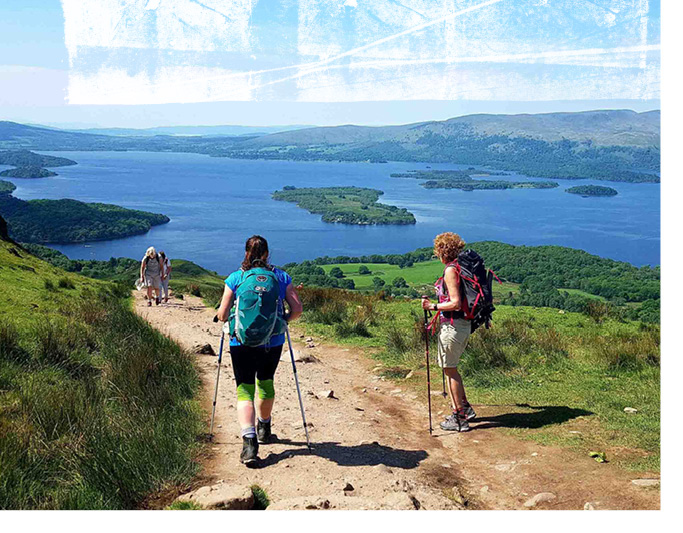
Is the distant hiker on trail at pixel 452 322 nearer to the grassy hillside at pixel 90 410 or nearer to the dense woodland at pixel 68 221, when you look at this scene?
the grassy hillside at pixel 90 410

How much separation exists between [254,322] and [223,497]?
1082 millimetres

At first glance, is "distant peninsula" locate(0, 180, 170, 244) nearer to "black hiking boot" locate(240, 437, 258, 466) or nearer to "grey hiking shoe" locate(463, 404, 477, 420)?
"grey hiking shoe" locate(463, 404, 477, 420)

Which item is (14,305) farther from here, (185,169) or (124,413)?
(185,169)

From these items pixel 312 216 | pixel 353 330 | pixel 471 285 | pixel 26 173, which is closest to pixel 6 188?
pixel 26 173

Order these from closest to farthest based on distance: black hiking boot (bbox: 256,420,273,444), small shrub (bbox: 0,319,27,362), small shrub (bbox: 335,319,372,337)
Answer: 1. black hiking boot (bbox: 256,420,273,444)
2. small shrub (bbox: 0,319,27,362)
3. small shrub (bbox: 335,319,372,337)

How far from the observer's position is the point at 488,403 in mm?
5770

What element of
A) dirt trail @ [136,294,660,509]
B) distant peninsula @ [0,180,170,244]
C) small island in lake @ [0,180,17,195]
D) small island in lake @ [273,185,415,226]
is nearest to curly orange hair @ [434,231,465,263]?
dirt trail @ [136,294,660,509]

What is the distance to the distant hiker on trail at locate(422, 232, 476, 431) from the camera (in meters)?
4.72

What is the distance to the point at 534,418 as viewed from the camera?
5.17 m

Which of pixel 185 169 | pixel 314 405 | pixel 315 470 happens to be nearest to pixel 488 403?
pixel 314 405

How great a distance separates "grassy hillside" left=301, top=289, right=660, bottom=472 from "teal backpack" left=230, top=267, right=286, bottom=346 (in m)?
2.13

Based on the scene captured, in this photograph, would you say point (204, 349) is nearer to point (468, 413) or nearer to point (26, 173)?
point (468, 413)

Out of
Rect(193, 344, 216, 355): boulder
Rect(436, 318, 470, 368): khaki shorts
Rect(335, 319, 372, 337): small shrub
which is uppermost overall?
Rect(436, 318, 470, 368): khaki shorts

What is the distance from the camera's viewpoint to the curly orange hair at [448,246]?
15.7 feet
